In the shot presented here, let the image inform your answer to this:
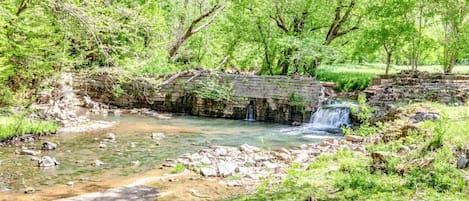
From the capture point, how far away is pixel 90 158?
944 centimetres

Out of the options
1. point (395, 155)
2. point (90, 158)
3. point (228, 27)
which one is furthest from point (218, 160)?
point (228, 27)

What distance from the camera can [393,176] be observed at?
19.8 feet

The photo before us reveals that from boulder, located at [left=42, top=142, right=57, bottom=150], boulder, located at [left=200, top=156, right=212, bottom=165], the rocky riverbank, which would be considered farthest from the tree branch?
boulder, located at [left=200, top=156, right=212, bottom=165]

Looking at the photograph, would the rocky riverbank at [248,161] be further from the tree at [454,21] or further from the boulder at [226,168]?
the tree at [454,21]

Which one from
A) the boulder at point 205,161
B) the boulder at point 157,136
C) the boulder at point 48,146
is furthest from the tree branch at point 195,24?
the boulder at point 205,161

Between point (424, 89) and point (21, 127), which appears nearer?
point (21, 127)

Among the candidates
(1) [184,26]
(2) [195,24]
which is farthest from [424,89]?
(1) [184,26]

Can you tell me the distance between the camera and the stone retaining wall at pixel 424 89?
14086mm

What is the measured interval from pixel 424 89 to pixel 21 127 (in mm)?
12143

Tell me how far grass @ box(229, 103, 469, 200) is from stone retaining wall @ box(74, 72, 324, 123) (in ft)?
31.4

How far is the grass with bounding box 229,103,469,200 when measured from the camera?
17.4 feet

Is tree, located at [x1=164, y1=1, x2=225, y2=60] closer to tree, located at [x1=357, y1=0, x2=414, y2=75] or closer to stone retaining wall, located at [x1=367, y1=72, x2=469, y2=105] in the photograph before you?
tree, located at [x1=357, y1=0, x2=414, y2=75]

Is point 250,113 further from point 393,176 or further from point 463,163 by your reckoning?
point 463,163

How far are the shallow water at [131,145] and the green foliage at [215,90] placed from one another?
46.6 inches
